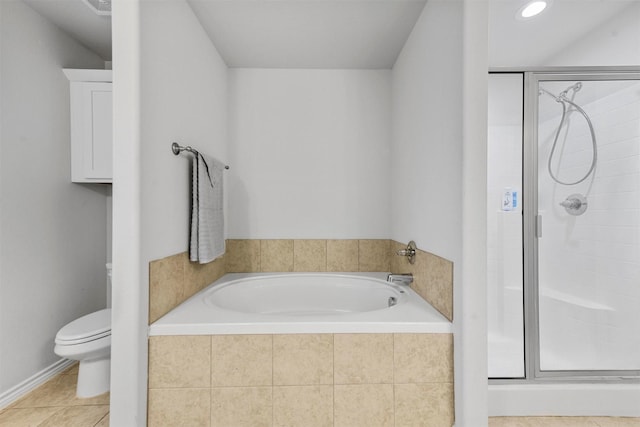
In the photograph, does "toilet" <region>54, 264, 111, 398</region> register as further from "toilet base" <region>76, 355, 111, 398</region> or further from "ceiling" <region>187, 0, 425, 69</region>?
"ceiling" <region>187, 0, 425, 69</region>

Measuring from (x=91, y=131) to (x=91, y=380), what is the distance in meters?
1.60

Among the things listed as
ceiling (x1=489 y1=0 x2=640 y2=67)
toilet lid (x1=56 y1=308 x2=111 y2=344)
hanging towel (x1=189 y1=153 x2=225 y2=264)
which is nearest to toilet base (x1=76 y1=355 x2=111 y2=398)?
toilet lid (x1=56 y1=308 x2=111 y2=344)

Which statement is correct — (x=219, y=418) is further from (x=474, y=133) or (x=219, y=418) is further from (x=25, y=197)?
(x=25, y=197)

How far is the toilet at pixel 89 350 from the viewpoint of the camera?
1.66 meters

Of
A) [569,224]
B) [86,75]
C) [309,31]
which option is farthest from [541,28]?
[86,75]

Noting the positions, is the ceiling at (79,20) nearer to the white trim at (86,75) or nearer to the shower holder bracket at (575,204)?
the white trim at (86,75)

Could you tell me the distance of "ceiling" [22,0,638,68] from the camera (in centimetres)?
167

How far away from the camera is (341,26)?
1.82 m

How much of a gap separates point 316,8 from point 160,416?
6.79 ft

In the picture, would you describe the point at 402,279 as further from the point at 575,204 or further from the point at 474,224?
the point at 575,204

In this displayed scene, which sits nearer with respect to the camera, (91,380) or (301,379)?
(301,379)

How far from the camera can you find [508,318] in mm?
2080

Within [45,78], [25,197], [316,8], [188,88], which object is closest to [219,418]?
[188,88]

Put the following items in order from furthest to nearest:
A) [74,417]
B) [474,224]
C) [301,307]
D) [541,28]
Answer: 1. [301,307]
2. [541,28]
3. [74,417]
4. [474,224]
